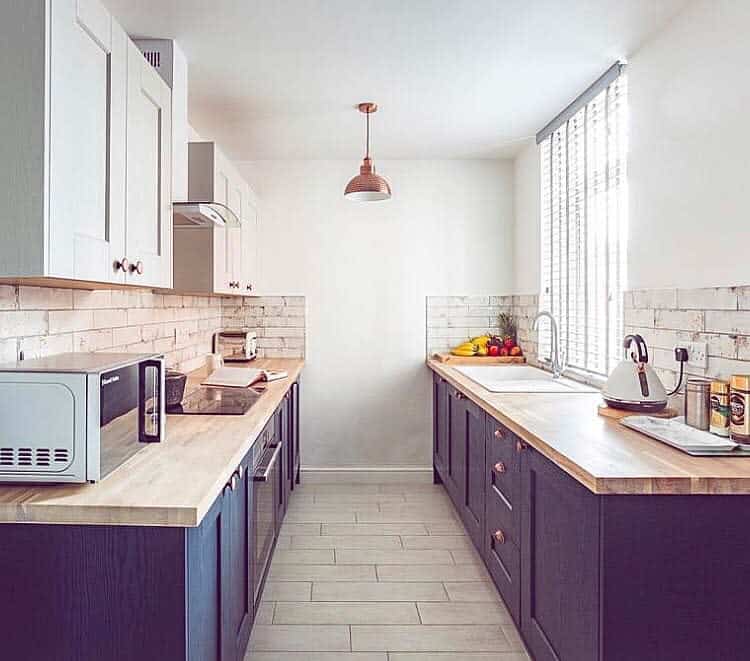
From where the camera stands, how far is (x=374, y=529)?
3.93 meters

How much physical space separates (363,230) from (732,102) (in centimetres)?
306

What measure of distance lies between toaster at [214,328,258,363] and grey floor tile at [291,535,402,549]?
141cm

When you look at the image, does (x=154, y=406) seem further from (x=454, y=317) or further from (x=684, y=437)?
(x=454, y=317)

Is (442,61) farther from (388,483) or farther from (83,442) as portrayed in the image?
(388,483)

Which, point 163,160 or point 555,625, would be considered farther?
point 163,160

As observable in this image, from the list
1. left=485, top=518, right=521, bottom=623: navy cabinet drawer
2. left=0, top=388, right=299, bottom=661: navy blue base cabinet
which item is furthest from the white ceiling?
left=485, top=518, right=521, bottom=623: navy cabinet drawer

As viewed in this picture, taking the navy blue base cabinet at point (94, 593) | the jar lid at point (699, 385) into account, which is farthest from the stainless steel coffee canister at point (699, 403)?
the navy blue base cabinet at point (94, 593)

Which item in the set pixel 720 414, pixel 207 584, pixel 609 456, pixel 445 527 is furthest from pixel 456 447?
pixel 207 584

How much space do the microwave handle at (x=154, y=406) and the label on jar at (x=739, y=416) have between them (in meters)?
1.68

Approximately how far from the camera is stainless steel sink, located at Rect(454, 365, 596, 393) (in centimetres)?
324

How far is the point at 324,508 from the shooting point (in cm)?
434

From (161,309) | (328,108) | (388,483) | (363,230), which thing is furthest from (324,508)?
(328,108)

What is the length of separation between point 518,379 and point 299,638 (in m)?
2.22

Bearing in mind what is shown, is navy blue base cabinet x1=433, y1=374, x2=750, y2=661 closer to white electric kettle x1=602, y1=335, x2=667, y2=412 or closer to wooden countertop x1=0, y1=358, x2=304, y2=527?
white electric kettle x1=602, y1=335, x2=667, y2=412
